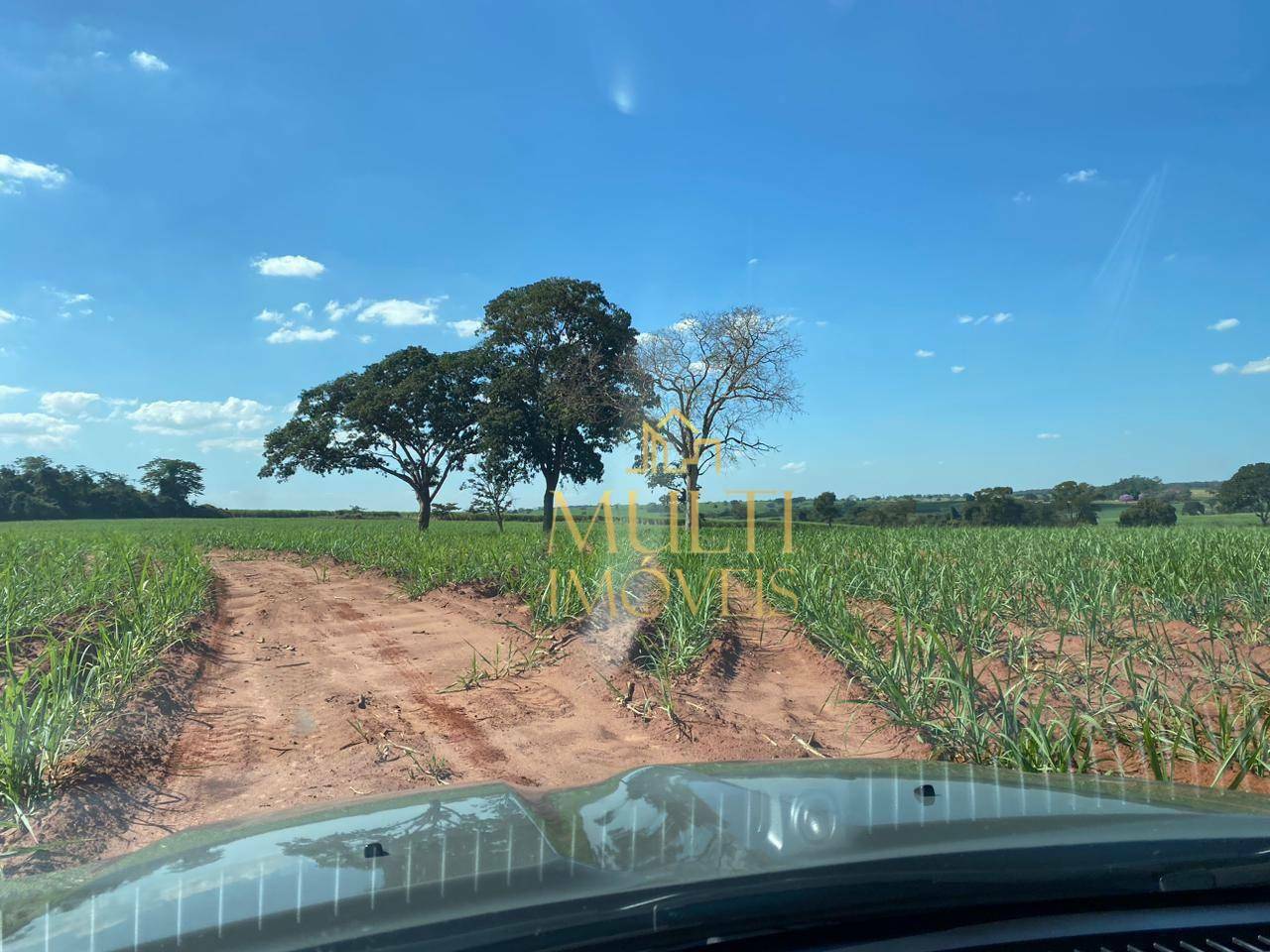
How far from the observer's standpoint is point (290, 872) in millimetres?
1885

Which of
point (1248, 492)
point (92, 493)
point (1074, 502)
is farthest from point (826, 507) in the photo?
point (92, 493)

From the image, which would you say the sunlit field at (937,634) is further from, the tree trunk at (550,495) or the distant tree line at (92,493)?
the distant tree line at (92,493)

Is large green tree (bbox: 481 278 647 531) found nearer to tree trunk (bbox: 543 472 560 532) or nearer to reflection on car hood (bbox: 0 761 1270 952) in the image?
tree trunk (bbox: 543 472 560 532)

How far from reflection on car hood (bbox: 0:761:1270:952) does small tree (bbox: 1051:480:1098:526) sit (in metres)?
29.8

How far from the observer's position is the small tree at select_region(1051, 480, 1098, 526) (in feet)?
99.3

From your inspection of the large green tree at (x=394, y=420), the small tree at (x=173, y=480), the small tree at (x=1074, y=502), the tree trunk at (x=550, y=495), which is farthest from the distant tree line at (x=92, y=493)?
the small tree at (x=1074, y=502)

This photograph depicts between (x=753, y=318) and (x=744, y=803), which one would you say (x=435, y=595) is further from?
(x=753, y=318)

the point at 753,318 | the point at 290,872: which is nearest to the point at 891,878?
the point at 290,872

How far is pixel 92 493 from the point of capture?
59.6 m

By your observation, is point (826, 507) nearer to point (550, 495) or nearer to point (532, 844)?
point (550, 495)

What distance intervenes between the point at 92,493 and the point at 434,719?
219 feet

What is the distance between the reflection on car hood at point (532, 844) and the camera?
1.62 meters

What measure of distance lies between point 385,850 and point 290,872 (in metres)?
0.22

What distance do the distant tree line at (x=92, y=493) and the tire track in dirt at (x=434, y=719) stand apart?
59.7m
